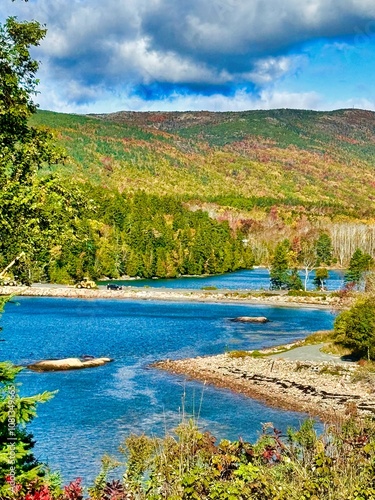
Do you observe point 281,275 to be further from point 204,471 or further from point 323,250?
point 204,471

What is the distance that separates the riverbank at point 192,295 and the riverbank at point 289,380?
41.8 m

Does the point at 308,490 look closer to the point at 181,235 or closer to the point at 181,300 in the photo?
the point at 181,300

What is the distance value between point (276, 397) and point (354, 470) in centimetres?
2169

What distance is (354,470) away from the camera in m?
9.66

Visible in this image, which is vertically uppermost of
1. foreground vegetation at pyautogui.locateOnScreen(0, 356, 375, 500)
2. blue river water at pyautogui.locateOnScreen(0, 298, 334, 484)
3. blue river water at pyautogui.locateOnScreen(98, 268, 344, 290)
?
foreground vegetation at pyautogui.locateOnScreen(0, 356, 375, 500)

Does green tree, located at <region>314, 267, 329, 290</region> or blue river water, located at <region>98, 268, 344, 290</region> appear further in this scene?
blue river water, located at <region>98, 268, 344, 290</region>


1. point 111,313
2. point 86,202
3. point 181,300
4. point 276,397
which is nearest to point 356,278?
point 181,300

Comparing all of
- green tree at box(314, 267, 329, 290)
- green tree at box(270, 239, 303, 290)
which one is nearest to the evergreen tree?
green tree at box(270, 239, 303, 290)

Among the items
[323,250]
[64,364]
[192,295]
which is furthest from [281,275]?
[323,250]

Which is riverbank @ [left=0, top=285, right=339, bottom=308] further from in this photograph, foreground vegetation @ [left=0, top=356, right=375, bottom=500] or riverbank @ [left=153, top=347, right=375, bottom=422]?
foreground vegetation @ [left=0, top=356, right=375, bottom=500]

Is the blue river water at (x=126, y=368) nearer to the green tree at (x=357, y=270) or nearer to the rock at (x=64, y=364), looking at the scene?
the rock at (x=64, y=364)

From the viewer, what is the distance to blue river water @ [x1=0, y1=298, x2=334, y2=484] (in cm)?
2453

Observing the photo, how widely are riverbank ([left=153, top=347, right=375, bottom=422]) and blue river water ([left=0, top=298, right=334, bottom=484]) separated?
4.08 ft

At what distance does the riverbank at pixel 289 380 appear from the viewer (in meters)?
29.0
